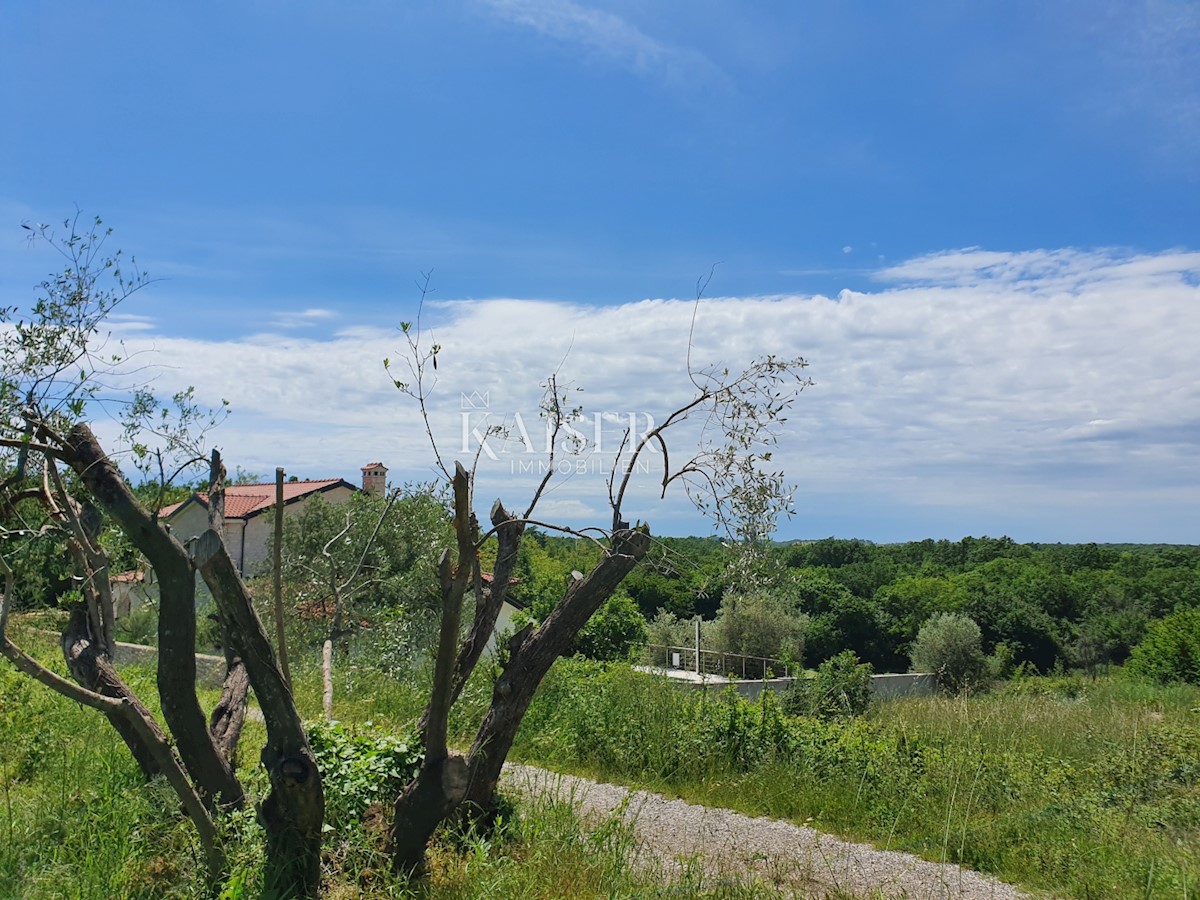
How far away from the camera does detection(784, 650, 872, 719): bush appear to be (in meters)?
10.4

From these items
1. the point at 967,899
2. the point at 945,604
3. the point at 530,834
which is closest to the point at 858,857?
the point at 967,899

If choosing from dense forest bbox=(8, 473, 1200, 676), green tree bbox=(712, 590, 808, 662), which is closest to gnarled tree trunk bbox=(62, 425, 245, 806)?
dense forest bbox=(8, 473, 1200, 676)

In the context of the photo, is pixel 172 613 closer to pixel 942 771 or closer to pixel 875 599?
pixel 942 771

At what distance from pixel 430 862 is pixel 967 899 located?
2970 mm

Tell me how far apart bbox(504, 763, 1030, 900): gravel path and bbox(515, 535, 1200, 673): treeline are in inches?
726

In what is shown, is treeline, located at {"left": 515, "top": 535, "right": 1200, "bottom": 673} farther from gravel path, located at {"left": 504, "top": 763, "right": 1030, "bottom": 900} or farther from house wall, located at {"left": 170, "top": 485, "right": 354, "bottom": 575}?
gravel path, located at {"left": 504, "top": 763, "right": 1030, "bottom": 900}

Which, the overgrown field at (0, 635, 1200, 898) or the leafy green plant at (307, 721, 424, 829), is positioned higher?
the leafy green plant at (307, 721, 424, 829)

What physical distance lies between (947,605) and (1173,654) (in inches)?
908

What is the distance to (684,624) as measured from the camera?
A: 32.5 metres

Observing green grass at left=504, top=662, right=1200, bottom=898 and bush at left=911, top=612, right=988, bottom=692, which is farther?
bush at left=911, top=612, right=988, bottom=692

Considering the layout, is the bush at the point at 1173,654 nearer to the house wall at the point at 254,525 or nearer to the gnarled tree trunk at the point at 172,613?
the house wall at the point at 254,525

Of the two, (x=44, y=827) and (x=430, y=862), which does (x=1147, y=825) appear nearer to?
(x=430, y=862)

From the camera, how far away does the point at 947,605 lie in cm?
3872

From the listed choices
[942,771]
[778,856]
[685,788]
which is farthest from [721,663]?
[778,856]
